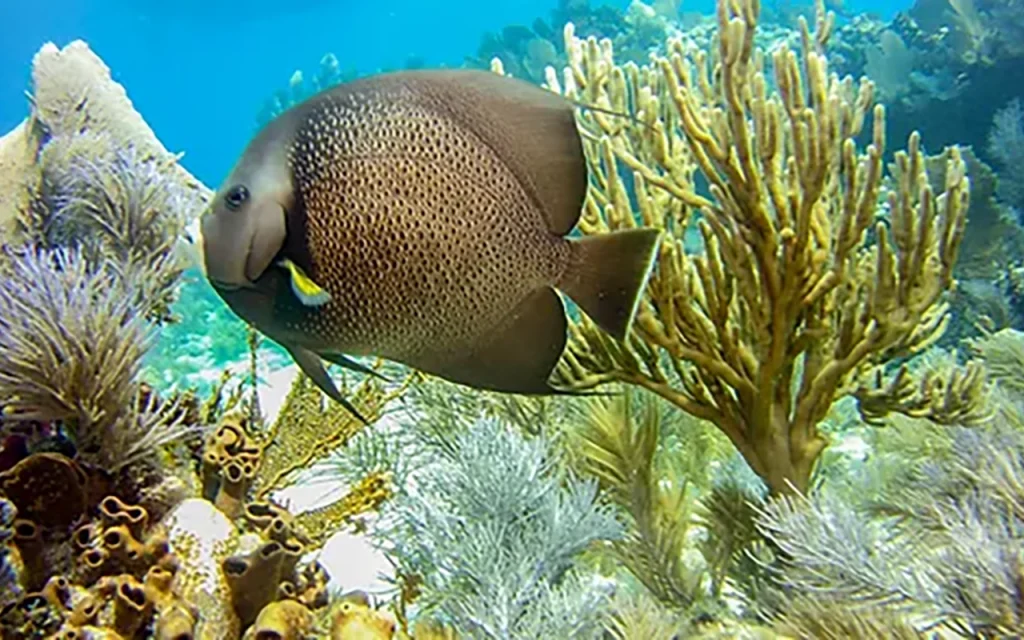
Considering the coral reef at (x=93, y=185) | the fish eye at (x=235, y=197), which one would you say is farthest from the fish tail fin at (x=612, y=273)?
the coral reef at (x=93, y=185)

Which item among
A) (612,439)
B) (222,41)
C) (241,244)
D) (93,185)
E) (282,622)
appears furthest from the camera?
(222,41)

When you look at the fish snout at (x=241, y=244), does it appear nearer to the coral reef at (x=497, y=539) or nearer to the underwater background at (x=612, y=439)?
the underwater background at (x=612, y=439)

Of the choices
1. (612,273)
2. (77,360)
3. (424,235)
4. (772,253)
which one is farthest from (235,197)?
(772,253)

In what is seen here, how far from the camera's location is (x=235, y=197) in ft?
3.87

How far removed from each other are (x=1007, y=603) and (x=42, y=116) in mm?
6043

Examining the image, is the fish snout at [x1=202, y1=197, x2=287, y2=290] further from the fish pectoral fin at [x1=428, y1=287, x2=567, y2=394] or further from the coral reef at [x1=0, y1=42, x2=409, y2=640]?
the coral reef at [x1=0, y1=42, x2=409, y2=640]

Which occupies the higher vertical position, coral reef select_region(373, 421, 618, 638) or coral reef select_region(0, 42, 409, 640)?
coral reef select_region(0, 42, 409, 640)

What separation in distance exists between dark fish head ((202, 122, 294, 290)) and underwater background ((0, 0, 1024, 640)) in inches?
14.6

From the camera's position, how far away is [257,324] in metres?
1.25

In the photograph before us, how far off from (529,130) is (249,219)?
0.47 metres

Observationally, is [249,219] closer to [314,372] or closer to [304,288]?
[304,288]

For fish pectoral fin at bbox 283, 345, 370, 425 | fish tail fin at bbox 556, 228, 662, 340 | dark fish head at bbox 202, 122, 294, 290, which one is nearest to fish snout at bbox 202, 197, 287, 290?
dark fish head at bbox 202, 122, 294, 290

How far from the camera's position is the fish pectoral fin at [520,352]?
1355mm

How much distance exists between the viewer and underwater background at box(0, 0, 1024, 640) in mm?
2201
